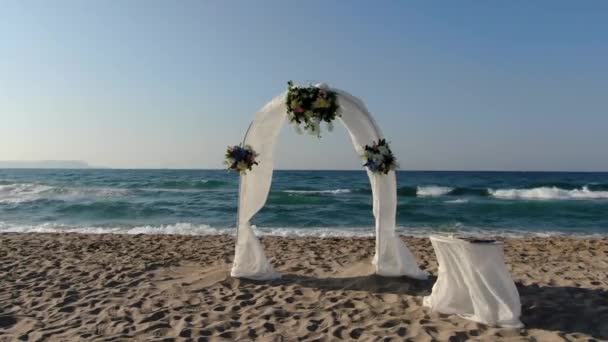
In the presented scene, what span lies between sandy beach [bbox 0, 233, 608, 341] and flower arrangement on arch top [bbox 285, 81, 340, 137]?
2.13 m

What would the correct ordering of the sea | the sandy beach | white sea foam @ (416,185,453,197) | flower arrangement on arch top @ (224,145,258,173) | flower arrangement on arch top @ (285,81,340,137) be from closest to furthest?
the sandy beach → flower arrangement on arch top @ (285,81,340,137) → flower arrangement on arch top @ (224,145,258,173) → the sea → white sea foam @ (416,185,453,197)

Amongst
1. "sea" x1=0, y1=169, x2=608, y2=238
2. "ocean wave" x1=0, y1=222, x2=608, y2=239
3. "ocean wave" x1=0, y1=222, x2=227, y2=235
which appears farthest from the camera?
"sea" x1=0, y1=169, x2=608, y2=238

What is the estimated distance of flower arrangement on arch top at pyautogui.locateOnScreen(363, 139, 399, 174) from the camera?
222 inches

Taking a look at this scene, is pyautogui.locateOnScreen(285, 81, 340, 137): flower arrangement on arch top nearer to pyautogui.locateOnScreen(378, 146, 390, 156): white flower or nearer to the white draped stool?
pyautogui.locateOnScreen(378, 146, 390, 156): white flower

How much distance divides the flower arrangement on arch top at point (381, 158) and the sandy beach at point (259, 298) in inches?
59.3

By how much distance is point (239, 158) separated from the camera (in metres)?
5.83

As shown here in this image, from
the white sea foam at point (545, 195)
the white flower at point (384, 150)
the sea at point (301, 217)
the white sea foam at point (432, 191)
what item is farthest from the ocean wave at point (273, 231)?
the white sea foam at point (432, 191)

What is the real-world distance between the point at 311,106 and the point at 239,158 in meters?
1.22

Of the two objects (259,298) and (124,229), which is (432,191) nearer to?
(124,229)

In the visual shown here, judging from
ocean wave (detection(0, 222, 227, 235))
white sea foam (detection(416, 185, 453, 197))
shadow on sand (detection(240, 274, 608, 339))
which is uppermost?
white sea foam (detection(416, 185, 453, 197))

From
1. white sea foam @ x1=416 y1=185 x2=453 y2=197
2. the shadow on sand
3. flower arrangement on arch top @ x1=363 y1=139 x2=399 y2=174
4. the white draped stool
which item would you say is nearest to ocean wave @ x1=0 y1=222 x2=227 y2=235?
the shadow on sand

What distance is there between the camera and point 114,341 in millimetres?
3879

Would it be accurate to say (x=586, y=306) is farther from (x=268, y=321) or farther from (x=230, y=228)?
(x=230, y=228)

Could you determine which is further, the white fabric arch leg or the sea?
the sea
